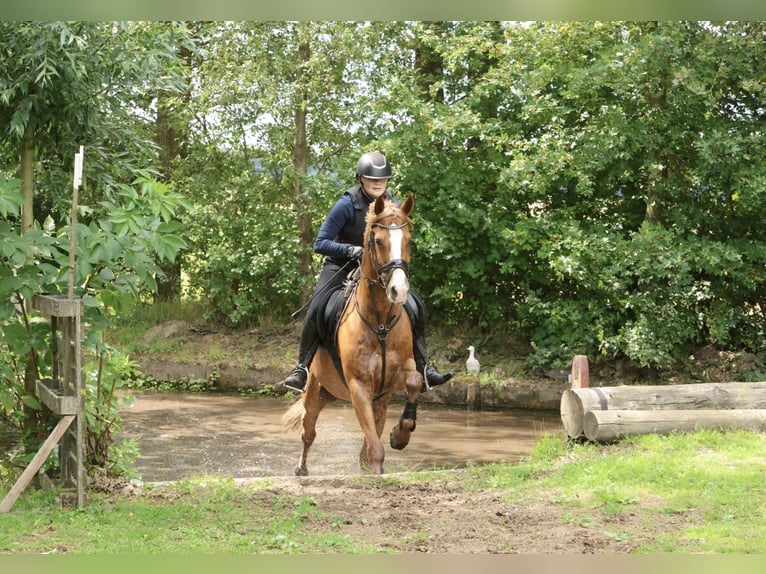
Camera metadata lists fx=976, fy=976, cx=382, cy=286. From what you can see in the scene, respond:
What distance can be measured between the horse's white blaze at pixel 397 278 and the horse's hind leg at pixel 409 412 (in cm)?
88

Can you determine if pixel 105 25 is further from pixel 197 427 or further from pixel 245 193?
pixel 245 193

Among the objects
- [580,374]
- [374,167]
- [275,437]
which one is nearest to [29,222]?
[374,167]

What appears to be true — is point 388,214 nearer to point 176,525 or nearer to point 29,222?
point 176,525

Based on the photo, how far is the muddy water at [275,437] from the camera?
952 centimetres

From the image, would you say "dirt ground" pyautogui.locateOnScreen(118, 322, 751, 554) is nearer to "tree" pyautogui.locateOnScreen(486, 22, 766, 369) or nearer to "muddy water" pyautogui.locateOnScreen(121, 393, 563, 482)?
"muddy water" pyautogui.locateOnScreen(121, 393, 563, 482)

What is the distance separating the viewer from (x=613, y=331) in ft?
45.9

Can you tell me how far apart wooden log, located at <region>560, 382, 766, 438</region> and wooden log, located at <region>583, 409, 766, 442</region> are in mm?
132

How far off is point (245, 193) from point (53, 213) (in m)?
8.45

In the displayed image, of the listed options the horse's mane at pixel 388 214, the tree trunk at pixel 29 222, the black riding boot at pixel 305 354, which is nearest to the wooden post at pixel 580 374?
the black riding boot at pixel 305 354

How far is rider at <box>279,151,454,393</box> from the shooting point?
7074 millimetres

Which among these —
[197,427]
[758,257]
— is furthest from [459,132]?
[197,427]

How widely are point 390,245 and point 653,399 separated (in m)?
3.59

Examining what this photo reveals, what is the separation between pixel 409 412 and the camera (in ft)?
23.0

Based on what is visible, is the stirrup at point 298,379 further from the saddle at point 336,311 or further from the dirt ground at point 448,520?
the dirt ground at point 448,520
